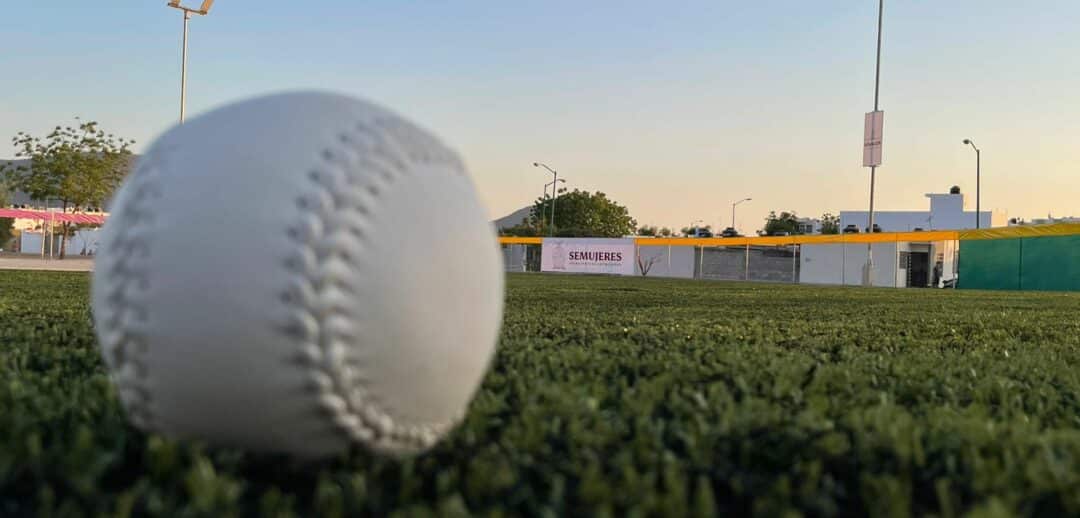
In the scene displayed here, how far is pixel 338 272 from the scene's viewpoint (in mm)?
1764

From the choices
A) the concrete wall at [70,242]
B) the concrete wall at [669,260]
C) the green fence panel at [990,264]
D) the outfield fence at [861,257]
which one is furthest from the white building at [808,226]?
the concrete wall at [70,242]

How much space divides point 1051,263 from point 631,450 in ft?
83.2

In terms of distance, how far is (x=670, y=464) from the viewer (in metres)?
2.04

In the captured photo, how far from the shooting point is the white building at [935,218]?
58.2 meters

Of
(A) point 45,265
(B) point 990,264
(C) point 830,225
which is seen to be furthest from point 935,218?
(A) point 45,265

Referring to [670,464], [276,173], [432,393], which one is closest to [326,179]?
[276,173]

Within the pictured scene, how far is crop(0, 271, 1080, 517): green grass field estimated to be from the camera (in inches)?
67.9

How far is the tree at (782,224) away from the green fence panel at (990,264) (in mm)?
41455

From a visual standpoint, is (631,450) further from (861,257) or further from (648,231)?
(648,231)

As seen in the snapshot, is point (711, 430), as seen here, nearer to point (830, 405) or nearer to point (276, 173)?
point (830, 405)

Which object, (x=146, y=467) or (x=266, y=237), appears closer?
(x=266, y=237)

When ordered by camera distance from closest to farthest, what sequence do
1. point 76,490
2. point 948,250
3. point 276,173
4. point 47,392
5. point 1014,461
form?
1. point 76,490
2. point 276,173
3. point 1014,461
4. point 47,392
5. point 948,250

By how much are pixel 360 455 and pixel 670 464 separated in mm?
731

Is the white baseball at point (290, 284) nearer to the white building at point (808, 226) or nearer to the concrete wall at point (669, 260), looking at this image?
the concrete wall at point (669, 260)
